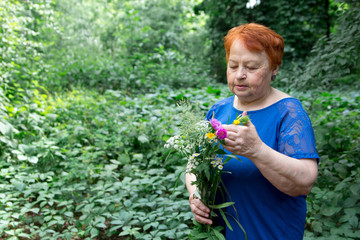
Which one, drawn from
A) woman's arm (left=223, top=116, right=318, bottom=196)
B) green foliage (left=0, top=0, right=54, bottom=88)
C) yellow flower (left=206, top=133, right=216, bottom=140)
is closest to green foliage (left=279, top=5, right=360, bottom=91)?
woman's arm (left=223, top=116, right=318, bottom=196)

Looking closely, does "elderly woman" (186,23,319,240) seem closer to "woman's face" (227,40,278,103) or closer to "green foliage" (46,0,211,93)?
"woman's face" (227,40,278,103)

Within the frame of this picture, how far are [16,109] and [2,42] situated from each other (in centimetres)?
109

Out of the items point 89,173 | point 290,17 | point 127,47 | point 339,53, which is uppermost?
point 290,17

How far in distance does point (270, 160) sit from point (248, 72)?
49cm

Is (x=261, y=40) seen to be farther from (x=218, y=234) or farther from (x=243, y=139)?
(x=218, y=234)

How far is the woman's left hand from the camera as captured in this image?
120cm

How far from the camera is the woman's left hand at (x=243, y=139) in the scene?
1.20 metres

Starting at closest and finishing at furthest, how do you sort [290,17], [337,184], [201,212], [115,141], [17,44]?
[201,212]
[337,184]
[115,141]
[17,44]
[290,17]

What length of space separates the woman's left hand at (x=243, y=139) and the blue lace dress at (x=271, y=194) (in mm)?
168

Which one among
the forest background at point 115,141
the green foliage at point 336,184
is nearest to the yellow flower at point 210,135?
the forest background at point 115,141

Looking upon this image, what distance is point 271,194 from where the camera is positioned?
4.56ft

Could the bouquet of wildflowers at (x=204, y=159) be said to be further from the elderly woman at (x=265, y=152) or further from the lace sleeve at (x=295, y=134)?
the lace sleeve at (x=295, y=134)

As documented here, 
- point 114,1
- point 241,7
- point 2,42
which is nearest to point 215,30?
point 241,7

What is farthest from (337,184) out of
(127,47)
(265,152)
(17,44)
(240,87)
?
(127,47)
